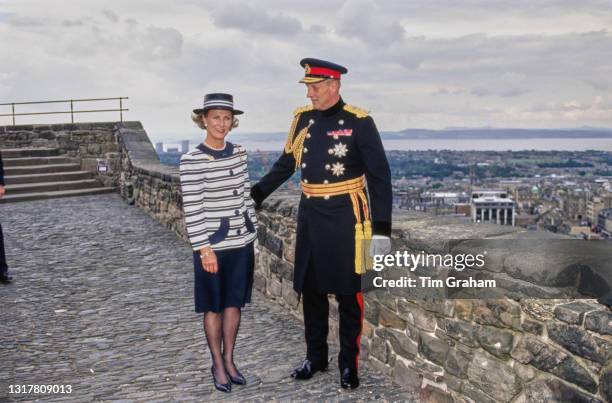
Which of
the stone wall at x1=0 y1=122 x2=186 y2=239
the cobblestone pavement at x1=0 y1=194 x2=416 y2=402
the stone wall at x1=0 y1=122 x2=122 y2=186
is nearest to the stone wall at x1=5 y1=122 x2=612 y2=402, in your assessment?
the cobblestone pavement at x1=0 y1=194 x2=416 y2=402

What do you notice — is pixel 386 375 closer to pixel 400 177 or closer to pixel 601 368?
pixel 601 368

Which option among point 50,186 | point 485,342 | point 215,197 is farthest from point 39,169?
point 485,342

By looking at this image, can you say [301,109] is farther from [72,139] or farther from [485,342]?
[72,139]

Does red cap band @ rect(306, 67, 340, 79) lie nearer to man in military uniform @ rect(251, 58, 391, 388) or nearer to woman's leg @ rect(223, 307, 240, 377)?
man in military uniform @ rect(251, 58, 391, 388)

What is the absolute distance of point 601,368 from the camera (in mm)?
2748

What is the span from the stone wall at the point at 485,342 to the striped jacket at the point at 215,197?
99 cm

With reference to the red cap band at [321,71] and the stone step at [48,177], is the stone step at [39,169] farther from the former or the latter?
the red cap band at [321,71]

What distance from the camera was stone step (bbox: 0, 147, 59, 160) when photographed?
17219mm

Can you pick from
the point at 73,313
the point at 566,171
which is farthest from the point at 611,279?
the point at 566,171

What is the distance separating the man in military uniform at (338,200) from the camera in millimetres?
3846

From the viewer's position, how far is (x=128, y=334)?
17.8ft

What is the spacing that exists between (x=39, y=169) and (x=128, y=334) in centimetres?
1234

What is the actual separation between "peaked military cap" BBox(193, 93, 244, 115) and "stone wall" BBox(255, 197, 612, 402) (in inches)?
50.5

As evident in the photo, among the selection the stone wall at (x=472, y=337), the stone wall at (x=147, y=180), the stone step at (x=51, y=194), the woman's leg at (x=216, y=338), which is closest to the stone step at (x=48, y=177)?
the stone step at (x=51, y=194)
